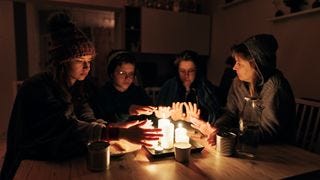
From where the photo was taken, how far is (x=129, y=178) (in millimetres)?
912

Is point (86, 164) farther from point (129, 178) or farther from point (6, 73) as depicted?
point (6, 73)

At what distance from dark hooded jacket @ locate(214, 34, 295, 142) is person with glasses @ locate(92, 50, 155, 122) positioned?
72cm

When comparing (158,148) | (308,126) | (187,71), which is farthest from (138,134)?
(308,126)

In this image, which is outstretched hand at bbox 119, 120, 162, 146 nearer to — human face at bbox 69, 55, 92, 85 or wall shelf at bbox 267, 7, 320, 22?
human face at bbox 69, 55, 92, 85

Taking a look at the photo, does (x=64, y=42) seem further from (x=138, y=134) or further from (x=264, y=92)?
(x=264, y=92)

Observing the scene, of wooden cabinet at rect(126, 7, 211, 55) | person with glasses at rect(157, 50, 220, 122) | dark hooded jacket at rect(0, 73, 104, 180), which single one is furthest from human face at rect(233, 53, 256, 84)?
wooden cabinet at rect(126, 7, 211, 55)

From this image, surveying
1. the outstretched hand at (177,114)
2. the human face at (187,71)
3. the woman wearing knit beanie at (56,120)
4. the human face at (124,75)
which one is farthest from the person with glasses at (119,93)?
the woman wearing knit beanie at (56,120)

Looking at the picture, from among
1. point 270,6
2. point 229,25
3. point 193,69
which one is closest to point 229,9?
point 229,25

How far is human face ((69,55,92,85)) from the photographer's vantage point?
122 centimetres

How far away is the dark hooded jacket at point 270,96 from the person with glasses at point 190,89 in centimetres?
58

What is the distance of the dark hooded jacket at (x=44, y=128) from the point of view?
41.6 inches

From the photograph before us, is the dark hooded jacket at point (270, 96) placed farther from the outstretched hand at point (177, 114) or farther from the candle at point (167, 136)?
the candle at point (167, 136)

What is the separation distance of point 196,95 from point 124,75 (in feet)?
2.28

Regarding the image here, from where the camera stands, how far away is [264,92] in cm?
140
